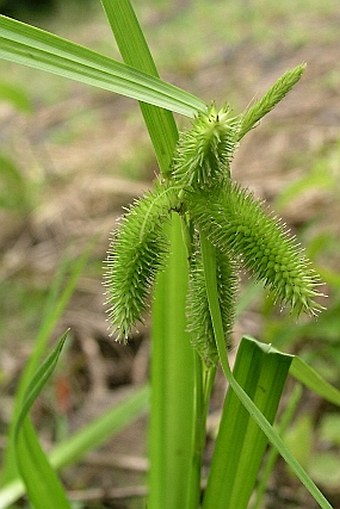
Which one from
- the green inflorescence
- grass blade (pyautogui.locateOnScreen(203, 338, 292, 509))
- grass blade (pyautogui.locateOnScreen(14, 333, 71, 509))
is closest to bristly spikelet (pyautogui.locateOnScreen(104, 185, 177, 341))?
the green inflorescence

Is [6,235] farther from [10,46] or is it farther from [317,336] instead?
[10,46]

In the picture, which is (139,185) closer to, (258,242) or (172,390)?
(172,390)

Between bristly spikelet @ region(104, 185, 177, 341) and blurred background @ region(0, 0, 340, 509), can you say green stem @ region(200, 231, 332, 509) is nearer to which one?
bristly spikelet @ region(104, 185, 177, 341)

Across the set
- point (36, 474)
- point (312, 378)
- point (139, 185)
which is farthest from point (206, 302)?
point (139, 185)

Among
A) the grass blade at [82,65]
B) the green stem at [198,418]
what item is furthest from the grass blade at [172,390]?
the grass blade at [82,65]

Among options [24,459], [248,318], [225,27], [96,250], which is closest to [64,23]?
[225,27]

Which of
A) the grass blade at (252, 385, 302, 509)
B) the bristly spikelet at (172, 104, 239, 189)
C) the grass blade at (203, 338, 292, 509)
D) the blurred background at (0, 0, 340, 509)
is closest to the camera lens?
the bristly spikelet at (172, 104, 239, 189)
